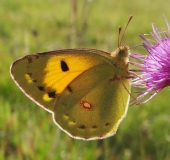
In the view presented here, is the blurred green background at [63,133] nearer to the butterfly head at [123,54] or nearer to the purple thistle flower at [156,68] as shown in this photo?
the butterfly head at [123,54]

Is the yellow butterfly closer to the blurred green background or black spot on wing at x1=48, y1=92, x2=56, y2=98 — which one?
black spot on wing at x1=48, y1=92, x2=56, y2=98

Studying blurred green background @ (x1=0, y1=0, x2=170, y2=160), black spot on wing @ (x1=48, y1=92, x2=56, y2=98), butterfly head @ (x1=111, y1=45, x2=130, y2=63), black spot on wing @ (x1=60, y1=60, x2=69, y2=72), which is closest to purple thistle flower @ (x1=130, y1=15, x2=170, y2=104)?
butterfly head @ (x1=111, y1=45, x2=130, y2=63)

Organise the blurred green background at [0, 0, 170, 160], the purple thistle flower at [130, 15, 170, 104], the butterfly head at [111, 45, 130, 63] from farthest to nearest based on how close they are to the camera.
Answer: the blurred green background at [0, 0, 170, 160] → the butterfly head at [111, 45, 130, 63] → the purple thistle flower at [130, 15, 170, 104]

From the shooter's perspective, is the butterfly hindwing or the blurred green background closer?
the butterfly hindwing

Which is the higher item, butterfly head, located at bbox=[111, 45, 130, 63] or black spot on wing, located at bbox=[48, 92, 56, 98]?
butterfly head, located at bbox=[111, 45, 130, 63]

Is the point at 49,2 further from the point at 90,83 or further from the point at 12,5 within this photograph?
the point at 90,83

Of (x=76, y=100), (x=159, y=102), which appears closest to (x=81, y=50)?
(x=76, y=100)

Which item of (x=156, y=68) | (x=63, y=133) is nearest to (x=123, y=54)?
(x=156, y=68)

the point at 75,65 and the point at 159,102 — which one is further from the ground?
the point at 75,65

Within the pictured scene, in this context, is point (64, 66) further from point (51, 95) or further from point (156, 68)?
point (156, 68)

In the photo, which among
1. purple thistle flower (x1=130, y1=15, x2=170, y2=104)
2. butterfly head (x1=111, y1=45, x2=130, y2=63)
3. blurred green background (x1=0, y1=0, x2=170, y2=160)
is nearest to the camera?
purple thistle flower (x1=130, y1=15, x2=170, y2=104)
